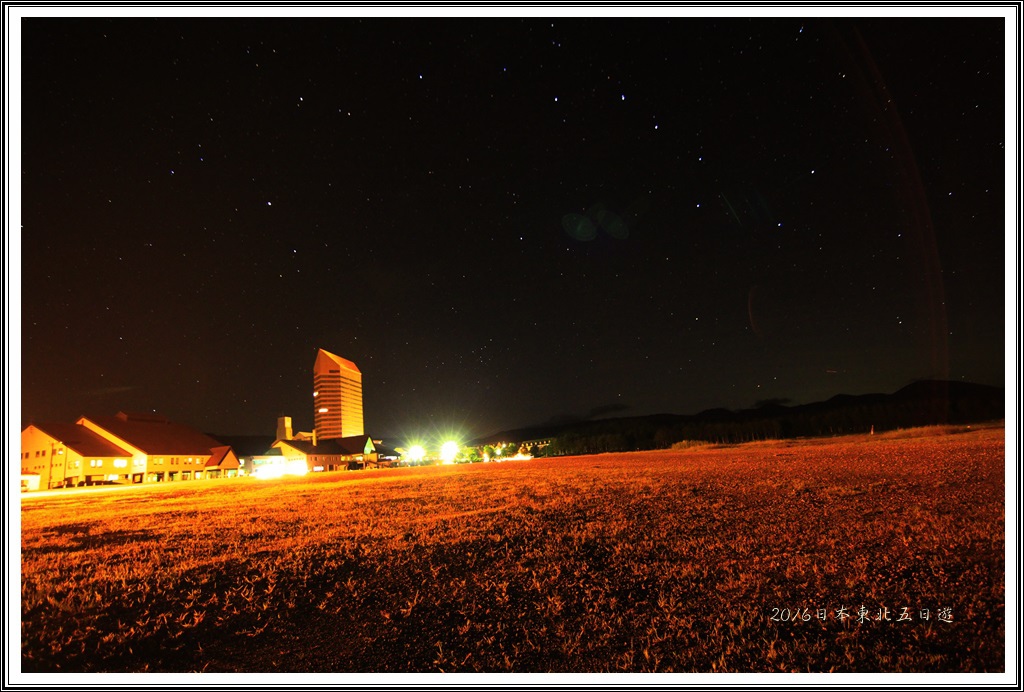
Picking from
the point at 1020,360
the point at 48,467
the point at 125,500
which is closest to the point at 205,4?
the point at 1020,360

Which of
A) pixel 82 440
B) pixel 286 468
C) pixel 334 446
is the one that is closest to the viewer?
pixel 82 440

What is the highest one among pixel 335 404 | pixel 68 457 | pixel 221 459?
pixel 335 404

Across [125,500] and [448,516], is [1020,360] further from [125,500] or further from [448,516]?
[125,500]

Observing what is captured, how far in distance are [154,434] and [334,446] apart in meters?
22.2

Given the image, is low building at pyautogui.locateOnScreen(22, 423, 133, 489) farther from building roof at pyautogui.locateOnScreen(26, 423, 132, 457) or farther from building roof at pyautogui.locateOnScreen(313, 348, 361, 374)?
building roof at pyautogui.locateOnScreen(313, 348, 361, 374)

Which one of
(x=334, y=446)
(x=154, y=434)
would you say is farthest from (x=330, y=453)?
(x=154, y=434)

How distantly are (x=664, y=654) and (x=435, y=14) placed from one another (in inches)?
404

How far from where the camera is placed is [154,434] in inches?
1302

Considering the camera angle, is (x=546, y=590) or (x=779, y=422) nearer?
(x=546, y=590)

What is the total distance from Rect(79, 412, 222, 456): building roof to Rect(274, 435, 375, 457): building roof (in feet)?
45.0

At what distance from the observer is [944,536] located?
23.9 feet

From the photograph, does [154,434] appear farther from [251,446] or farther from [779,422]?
[779,422]

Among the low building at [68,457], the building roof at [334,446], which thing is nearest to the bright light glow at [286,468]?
the building roof at [334,446]

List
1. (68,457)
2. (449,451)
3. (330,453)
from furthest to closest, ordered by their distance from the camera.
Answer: (449,451) → (330,453) → (68,457)
